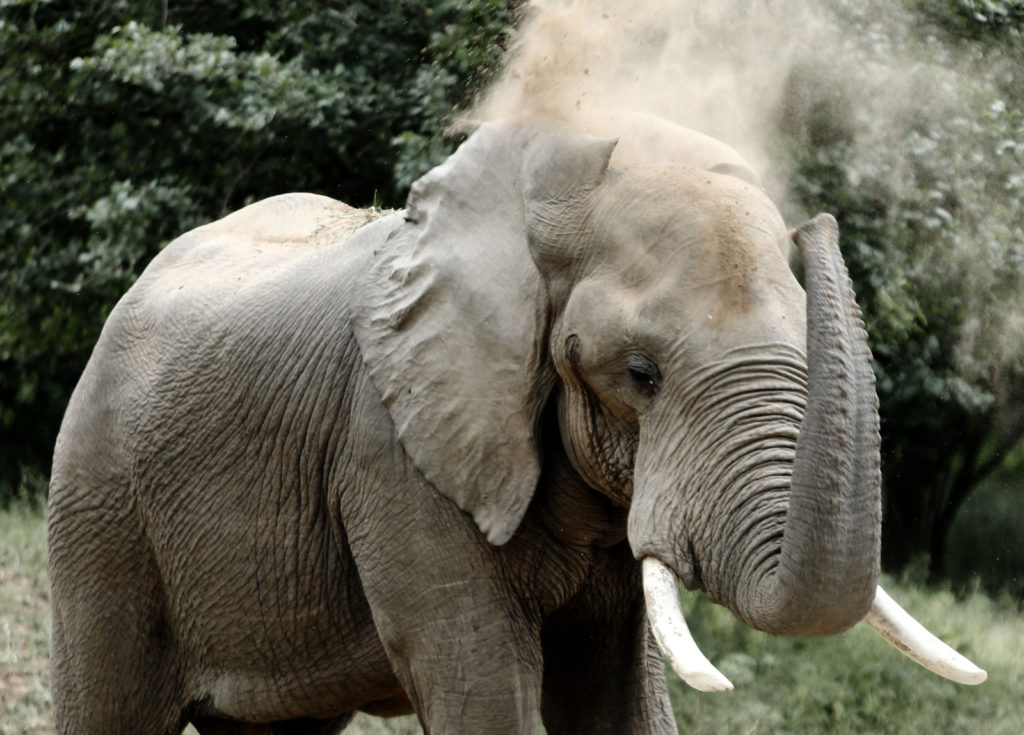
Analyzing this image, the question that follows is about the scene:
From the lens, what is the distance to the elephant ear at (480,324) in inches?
153

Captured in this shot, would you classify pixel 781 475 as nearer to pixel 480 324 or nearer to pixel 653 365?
pixel 653 365

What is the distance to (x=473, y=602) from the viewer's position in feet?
13.2

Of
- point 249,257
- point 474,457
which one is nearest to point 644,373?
point 474,457

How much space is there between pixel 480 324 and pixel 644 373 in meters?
0.52

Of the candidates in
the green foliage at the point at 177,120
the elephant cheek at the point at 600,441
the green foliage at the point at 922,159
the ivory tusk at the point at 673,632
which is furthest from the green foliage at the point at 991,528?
the ivory tusk at the point at 673,632

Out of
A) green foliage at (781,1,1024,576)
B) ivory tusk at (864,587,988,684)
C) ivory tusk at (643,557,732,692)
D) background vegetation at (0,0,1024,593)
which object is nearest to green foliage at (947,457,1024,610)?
background vegetation at (0,0,1024,593)

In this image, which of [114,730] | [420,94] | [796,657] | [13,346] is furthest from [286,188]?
[114,730]

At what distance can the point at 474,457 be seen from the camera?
3.93m

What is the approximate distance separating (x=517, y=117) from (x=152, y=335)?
1602mm

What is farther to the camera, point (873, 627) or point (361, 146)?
point (361, 146)

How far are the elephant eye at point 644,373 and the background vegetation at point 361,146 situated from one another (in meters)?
3.47

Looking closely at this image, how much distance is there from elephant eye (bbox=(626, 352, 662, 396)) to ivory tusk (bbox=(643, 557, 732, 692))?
39 centimetres

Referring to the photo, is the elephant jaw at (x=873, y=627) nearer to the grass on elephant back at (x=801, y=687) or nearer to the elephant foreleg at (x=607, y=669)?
the elephant foreleg at (x=607, y=669)

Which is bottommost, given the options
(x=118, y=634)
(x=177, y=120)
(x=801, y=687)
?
(x=801, y=687)
